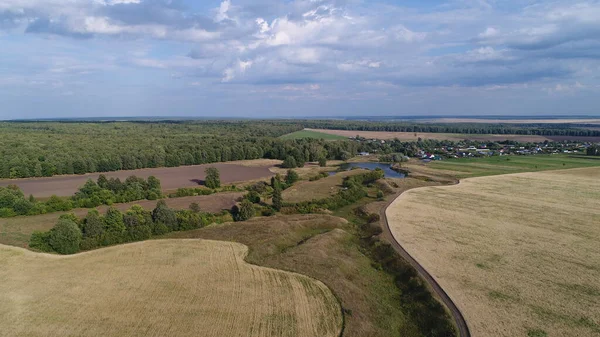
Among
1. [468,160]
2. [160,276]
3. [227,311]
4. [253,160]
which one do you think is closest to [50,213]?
[160,276]

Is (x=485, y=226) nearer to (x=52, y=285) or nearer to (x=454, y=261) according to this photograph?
(x=454, y=261)

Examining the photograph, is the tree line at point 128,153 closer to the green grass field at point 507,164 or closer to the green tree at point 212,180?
the green tree at point 212,180

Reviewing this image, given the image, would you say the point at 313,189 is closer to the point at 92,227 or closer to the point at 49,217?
the point at 92,227

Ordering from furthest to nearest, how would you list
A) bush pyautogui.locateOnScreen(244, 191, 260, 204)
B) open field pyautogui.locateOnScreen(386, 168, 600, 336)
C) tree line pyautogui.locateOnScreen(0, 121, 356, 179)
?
tree line pyautogui.locateOnScreen(0, 121, 356, 179), bush pyautogui.locateOnScreen(244, 191, 260, 204), open field pyautogui.locateOnScreen(386, 168, 600, 336)

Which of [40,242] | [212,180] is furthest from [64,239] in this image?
[212,180]

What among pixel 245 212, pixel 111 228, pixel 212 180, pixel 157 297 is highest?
pixel 212 180

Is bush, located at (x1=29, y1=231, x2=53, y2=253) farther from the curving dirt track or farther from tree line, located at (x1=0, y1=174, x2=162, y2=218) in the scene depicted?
the curving dirt track

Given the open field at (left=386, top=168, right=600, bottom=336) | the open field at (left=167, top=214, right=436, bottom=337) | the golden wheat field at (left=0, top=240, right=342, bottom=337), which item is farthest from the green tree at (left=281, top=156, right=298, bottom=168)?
the golden wheat field at (left=0, top=240, right=342, bottom=337)
